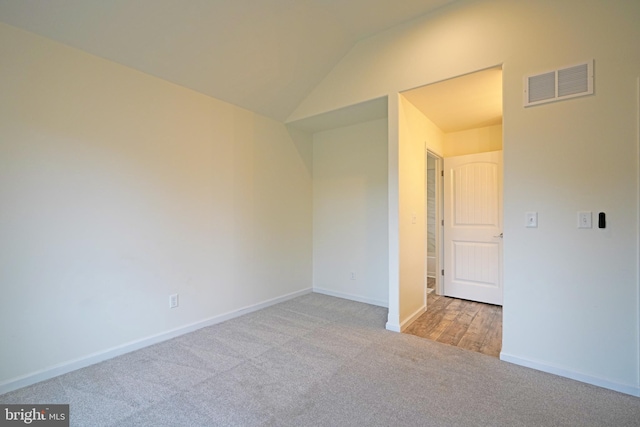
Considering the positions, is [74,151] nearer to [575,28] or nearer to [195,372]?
[195,372]

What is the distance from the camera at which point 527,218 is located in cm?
228

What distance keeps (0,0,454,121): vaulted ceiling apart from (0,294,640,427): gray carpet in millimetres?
2522

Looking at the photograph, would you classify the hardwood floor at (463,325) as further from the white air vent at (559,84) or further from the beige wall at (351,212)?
the white air vent at (559,84)

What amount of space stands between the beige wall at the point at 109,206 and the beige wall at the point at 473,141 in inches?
108

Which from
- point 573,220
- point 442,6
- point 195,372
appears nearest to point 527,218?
point 573,220

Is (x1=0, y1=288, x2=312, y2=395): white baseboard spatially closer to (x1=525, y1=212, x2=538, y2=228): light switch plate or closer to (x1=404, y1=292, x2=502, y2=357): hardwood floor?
(x1=404, y1=292, x2=502, y2=357): hardwood floor

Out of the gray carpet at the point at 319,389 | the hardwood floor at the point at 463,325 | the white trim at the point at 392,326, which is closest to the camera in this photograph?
the gray carpet at the point at 319,389

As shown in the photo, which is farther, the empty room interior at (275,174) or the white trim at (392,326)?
the white trim at (392,326)

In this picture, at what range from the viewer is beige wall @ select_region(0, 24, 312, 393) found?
2.02m

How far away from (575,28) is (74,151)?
3861 millimetres

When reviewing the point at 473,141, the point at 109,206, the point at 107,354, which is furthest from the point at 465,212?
the point at 107,354

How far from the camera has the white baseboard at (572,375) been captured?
1943 mm

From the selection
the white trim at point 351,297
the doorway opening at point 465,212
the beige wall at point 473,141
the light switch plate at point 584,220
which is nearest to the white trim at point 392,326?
the doorway opening at point 465,212

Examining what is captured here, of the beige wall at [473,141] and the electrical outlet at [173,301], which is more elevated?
the beige wall at [473,141]
